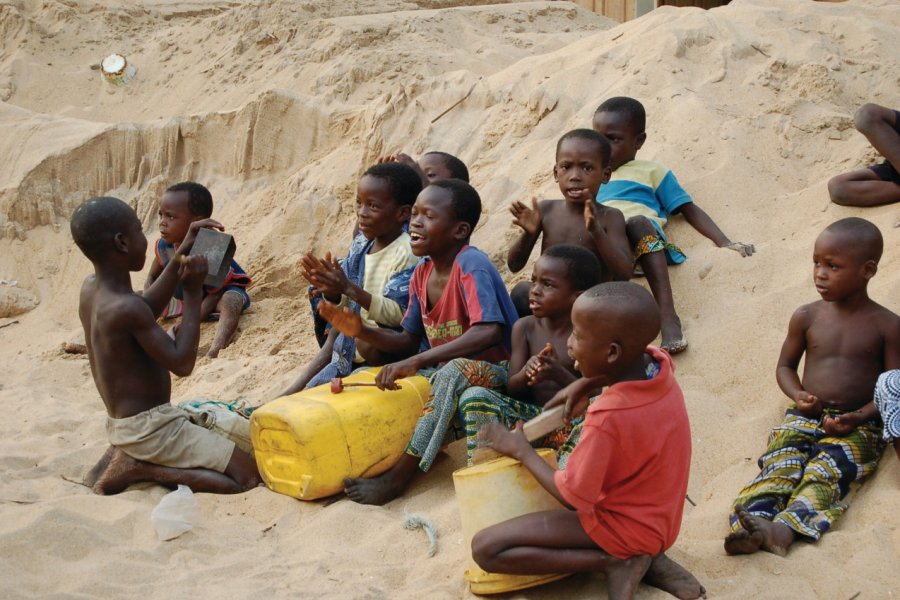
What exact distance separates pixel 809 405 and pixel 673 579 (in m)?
0.92

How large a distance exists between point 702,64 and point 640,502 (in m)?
3.69

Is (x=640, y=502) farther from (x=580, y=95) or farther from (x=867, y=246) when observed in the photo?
(x=580, y=95)

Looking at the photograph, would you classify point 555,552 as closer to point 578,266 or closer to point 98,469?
point 578,266

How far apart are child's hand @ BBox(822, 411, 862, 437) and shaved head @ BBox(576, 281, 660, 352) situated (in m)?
0.95

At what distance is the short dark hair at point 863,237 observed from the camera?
337cm

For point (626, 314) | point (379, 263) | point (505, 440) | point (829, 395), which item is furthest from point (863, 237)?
point (379, 263)

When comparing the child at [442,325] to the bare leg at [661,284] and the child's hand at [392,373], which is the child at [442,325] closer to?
the child's hand at [392,373]

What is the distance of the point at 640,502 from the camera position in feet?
8.76

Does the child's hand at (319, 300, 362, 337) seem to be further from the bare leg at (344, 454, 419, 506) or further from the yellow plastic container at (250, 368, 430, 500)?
the bare leg at (344, 454, 419, 506)

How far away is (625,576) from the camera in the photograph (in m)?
2.69

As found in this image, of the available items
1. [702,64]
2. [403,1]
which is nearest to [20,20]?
[403,1]

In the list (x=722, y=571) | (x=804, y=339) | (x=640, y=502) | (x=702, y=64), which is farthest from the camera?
(x=702, y=64)

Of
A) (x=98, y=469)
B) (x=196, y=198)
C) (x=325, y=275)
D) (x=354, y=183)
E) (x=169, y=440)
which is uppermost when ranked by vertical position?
(x=325, y=275)

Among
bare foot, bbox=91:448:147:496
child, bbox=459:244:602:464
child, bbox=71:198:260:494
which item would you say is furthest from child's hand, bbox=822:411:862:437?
bare foot, bbox=91:448:147:496
